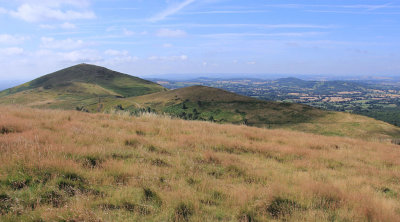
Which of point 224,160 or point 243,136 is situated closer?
point 224,160

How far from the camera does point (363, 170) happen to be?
28.3 ft

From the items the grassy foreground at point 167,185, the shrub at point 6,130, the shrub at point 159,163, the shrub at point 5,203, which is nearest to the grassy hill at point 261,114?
the grassy foreground at point 167,185

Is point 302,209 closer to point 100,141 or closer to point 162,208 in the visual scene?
point 162,208

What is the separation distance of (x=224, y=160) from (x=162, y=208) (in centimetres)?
365

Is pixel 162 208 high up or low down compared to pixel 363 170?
up

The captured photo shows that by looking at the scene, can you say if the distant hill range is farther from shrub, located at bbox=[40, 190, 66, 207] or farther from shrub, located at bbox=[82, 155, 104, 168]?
shrub, located at bbox=[40, 190, 66, 207]

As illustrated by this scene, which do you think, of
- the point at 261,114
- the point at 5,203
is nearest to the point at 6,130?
the point at 5,203

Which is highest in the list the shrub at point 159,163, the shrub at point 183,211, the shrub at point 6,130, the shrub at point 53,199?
the shrub at point 6,130

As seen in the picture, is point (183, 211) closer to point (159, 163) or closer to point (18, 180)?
point (159, 163)

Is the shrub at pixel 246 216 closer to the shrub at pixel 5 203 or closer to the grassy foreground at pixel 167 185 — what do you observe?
the grassy foreground at pixel 167 185

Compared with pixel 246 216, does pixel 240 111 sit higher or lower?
lower

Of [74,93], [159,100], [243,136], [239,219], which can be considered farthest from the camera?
[74,93]

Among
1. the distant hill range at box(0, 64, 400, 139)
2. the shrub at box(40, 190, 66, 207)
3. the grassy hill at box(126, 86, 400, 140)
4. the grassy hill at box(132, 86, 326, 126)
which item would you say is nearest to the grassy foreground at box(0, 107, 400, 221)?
the shrub at box(40, 190, 66, 207)

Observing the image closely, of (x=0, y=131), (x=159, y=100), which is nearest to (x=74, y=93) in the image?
(x=159, y=100)
